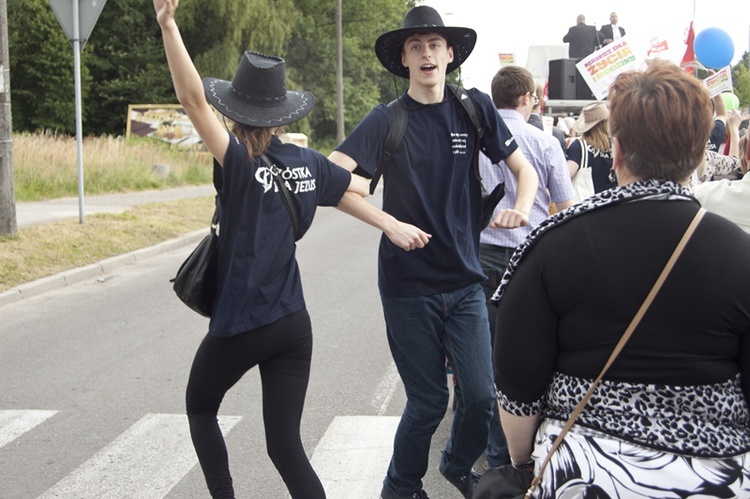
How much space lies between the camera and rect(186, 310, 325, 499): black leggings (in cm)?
334

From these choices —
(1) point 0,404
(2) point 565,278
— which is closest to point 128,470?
(1) point 0,404

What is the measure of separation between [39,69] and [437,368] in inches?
1511

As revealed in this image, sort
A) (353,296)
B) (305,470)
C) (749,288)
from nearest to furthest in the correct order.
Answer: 1. (749,288)
2. (305,470)
3. (353,296)

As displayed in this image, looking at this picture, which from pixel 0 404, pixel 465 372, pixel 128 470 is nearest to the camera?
pixel 465 372

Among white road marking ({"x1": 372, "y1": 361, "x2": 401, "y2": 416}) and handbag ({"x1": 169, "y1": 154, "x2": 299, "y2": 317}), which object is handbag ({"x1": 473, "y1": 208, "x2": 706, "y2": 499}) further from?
white road marking ({"x1": 372, "y1": 361, "x2": 401, "y2": 416})

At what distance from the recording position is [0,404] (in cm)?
591

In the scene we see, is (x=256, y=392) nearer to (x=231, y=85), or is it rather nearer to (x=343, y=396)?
(x=343, y=396)

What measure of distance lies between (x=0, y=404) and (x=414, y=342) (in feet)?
11.1

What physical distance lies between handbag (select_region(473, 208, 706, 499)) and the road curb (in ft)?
25.6

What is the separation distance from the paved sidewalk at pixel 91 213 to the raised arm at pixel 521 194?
6.65 metres

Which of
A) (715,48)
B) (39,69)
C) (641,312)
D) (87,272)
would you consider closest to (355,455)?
(641,312)

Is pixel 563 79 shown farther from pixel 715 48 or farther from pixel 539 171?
pixel 539 171

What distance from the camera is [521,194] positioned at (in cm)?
385

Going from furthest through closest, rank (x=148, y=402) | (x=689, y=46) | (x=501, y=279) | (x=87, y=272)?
(x=689, y=46) < (x=87, y=272) < (x=148, y=402) < (x=501, y=279)
